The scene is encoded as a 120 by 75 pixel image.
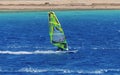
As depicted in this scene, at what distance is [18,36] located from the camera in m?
121

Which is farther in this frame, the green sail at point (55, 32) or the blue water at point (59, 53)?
the green sail at point (55, 32)

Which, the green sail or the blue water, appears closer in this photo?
the blue water

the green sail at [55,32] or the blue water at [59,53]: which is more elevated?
the green sail at [55,32]

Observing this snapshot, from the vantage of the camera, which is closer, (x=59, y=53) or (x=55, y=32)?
(x=59, y=53)

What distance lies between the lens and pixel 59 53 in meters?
91.1

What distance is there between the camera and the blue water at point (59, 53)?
7806cm

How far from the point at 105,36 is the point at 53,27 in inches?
971

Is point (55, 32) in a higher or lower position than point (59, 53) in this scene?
higher

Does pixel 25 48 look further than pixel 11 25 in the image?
No

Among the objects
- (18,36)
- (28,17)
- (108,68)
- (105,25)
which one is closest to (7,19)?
(28,17)

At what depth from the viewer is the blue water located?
3073 inches

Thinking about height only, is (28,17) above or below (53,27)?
below

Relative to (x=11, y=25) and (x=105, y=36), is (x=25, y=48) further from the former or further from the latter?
(x=11, y=25)

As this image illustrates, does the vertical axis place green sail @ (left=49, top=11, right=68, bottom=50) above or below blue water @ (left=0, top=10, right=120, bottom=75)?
above
